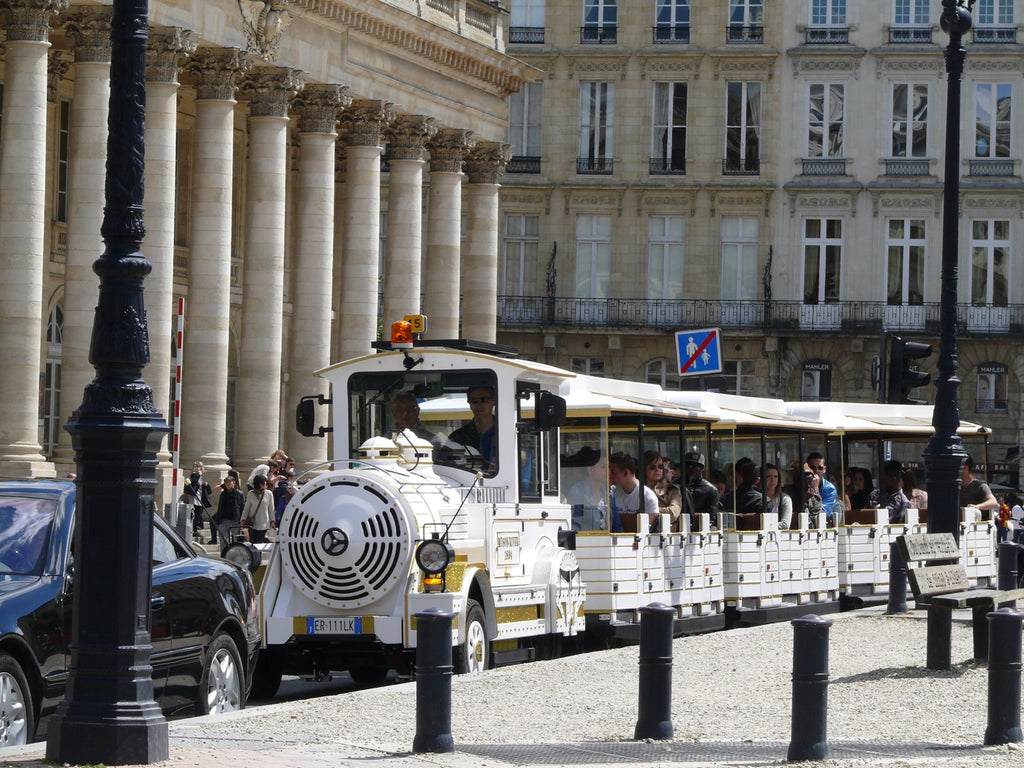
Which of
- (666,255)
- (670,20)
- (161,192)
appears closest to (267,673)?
(161,192)

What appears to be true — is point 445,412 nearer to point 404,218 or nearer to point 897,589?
point 897,589

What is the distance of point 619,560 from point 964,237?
141ft

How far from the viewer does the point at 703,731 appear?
42.3ft

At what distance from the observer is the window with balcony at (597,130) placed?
6231 centimetres

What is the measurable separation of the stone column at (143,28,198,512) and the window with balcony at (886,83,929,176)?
2996 cm

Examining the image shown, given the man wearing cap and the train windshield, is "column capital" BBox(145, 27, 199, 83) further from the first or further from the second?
the train windshield

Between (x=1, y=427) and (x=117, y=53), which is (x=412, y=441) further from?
(x=1, y=427)

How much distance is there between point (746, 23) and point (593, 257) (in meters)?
8.32

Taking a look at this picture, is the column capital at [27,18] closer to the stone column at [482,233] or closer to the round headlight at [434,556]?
the stone column at [482,233]

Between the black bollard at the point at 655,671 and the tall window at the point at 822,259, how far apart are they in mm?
49875

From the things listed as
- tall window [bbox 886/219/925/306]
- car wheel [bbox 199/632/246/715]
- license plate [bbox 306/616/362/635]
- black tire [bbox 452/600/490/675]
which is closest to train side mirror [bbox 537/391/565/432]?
black tire [bbox 452/600/490/675]

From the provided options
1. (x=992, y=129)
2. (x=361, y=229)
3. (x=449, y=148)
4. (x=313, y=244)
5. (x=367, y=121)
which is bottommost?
(x=313, y=244)

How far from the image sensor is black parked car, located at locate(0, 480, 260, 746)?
11.8 meters

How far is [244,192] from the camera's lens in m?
46.9
